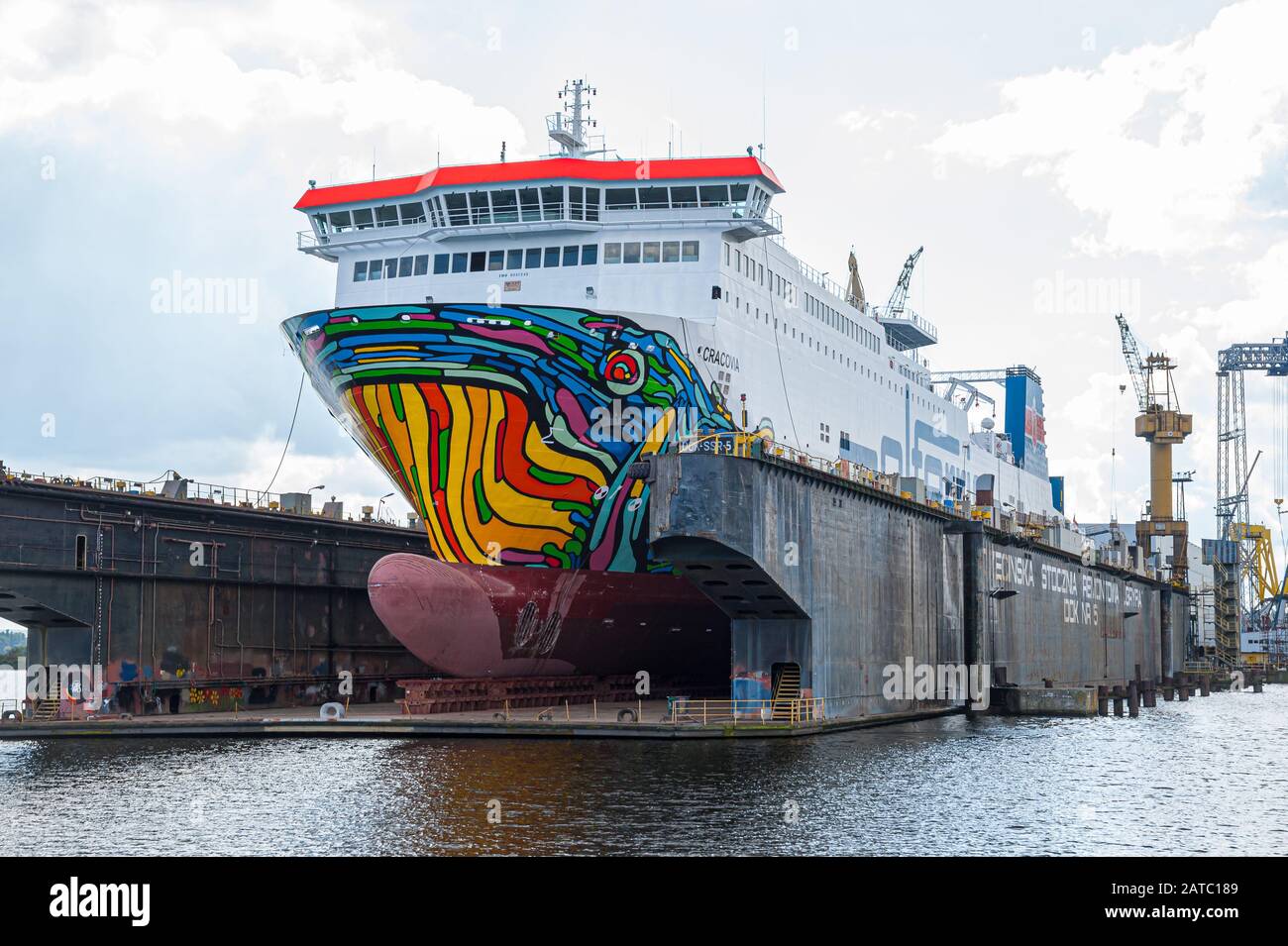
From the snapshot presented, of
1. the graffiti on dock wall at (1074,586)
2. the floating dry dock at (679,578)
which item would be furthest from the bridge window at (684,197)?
the graffiti on dock wall at (1074,586)

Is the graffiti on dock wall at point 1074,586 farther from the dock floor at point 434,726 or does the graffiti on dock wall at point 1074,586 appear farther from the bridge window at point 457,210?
the bridge window at point 457,210

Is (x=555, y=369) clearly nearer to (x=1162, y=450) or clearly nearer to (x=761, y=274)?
(x=761, y=274)

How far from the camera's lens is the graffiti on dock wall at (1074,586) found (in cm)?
5006

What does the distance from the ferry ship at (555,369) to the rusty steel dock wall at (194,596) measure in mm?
5952

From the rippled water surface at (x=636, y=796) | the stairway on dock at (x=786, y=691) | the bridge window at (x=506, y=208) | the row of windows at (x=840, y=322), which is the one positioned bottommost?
the rippled water surface at (x=636, y=796)

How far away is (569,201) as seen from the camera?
38.2 metres

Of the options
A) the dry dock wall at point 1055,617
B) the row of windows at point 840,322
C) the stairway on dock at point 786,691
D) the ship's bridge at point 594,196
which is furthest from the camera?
the dry dock wall at point 1055,617

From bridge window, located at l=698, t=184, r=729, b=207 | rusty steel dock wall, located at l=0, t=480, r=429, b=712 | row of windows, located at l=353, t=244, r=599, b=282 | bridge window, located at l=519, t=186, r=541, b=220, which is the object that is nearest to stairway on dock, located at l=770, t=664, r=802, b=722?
row of windows, located at l=353, t=244, r=599, b=282

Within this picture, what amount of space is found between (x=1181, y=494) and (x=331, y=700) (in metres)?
76.6

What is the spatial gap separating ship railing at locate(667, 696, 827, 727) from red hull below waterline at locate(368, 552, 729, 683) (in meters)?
3.66

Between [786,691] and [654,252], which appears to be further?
[654,252]

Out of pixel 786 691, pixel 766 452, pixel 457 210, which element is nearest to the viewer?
pixel 766 452

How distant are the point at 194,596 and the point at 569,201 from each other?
15155mm

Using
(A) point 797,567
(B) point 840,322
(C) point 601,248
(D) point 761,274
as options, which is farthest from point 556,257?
(B) point 840,322
